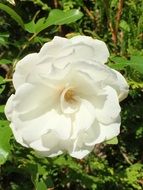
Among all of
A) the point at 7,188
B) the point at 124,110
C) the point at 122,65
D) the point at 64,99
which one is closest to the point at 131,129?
the point at 124,110

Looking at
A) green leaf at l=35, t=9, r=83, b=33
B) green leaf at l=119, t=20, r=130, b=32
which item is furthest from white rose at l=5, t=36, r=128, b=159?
green leaf at l=119, t=20, r=130, b=32

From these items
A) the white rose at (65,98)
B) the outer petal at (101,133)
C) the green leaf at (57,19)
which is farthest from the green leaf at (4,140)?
the green leaf at (57,19)

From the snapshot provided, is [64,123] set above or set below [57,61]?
below

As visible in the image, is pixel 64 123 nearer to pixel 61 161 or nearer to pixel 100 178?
pixel 61 161

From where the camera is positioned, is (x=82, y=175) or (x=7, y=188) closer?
(x=82, y=175)

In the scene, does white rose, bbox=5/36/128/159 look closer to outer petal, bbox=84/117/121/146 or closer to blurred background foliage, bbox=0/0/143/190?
outer petal, bbox=84/117/121/146

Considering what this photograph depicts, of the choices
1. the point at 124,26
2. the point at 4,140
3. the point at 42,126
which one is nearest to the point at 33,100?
the point at 42,126

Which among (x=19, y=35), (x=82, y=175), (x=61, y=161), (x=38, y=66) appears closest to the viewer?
(x=38, y=66)
